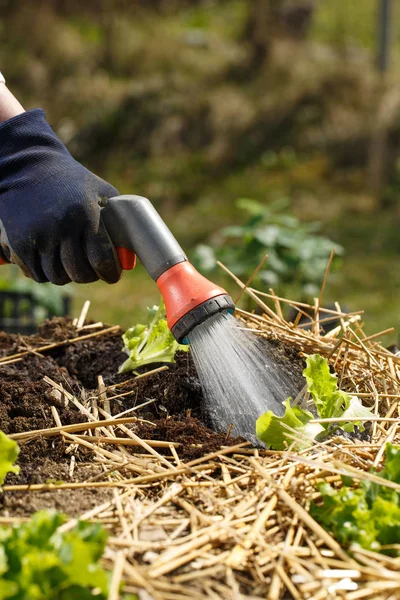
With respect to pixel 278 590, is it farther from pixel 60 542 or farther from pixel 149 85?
pixel 149 85

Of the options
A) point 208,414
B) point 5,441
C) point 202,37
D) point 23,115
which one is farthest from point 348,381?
point 202,37

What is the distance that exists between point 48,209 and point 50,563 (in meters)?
1.14

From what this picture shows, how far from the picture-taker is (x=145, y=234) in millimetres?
1941

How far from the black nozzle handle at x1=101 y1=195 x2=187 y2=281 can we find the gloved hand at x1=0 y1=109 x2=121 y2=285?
2.9 inches

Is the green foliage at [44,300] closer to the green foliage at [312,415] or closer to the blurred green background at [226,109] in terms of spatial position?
the blurred green background at [226,109]

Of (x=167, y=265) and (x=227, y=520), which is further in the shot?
(x=167, y=265)

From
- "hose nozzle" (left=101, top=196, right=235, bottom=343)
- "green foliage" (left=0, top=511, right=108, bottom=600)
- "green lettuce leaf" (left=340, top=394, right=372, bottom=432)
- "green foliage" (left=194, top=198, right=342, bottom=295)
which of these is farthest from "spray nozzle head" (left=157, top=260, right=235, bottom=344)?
"green foliage" (left=194, top=198, right=342, bottom=295)

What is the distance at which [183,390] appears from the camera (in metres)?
2.07

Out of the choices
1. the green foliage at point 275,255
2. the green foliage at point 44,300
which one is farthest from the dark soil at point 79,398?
the green foliage at point 44,300

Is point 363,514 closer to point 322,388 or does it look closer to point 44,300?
point 322,388

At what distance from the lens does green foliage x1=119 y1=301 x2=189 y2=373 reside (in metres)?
2.20

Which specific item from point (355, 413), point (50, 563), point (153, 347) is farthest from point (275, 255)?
point (50, 563)

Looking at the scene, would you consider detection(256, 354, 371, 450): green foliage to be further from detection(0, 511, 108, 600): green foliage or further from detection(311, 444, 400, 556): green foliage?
detection(0, 511, 108, 600): green foliage

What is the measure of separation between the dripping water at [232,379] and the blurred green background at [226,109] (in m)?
3.87
